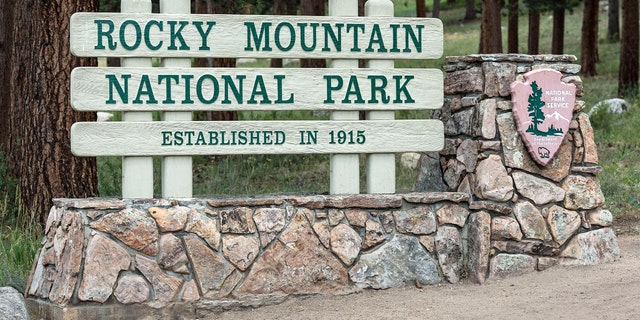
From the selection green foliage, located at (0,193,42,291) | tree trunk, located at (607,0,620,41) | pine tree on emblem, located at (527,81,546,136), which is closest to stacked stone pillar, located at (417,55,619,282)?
pine tree on emblem, located at (527,81,546,136)

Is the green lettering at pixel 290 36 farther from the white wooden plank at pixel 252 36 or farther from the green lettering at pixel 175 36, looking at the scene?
the green lettering at pixel 175 36

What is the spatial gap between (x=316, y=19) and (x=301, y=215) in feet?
4.64

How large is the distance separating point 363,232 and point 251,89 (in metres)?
1.31

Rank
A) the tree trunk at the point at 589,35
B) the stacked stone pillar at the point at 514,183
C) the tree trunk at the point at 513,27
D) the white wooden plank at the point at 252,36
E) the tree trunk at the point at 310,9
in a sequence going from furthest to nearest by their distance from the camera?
the tree trunk at the point at 513,27 → the tree trunk at the point at 589,35 → the tree trunk at the point at 310,9 → the stacked stone pillar at the point at 514,183 → the white wooden plank at the point at 252,36

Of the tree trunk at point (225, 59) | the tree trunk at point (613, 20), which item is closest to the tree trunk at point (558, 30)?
the tree trunk at point (613, 20)

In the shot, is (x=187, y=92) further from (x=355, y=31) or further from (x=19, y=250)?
(x=19, y=250)

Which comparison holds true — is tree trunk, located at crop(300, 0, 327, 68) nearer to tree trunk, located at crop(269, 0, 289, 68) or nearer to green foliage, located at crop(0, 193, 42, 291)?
tree trunk, located at crop(269, 0, 289, 68)

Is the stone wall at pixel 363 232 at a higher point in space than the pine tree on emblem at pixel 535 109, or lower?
lower

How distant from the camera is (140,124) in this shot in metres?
6.55

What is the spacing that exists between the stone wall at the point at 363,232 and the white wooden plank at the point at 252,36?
2.08 feet

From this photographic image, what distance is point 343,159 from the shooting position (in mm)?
7055

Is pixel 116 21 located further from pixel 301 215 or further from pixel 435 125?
pixel 435 125

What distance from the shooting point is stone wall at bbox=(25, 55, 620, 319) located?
6.40 metres

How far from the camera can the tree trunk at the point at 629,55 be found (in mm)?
19703
